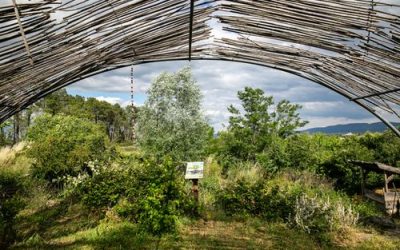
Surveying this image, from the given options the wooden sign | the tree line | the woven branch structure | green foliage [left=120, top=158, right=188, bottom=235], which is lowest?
green foliage [left=120, top=158, right=188, bottom=235]

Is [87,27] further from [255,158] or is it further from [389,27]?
[255,158]

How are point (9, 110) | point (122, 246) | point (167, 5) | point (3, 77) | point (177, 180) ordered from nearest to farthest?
point (167, 5)
point (3, 77)
point (9, 110)
point (122, 246)
point (177, 180)

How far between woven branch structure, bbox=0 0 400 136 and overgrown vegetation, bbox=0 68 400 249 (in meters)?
4.13

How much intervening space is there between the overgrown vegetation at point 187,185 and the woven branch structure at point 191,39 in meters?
4.13

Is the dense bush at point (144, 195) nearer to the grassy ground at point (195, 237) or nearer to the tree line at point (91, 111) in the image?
the grassy ground at point (195, 237)

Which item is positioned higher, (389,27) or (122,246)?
(389,27)

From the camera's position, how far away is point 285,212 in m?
8.41

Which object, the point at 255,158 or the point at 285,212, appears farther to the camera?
the point at 255,158

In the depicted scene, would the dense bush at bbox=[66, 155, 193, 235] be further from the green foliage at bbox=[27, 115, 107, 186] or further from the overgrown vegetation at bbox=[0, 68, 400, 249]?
the green foliage at bbox=[27, 115, 107, 186]

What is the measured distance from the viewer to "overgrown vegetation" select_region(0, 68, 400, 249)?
6957 millimetres

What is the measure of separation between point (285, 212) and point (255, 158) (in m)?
6.17

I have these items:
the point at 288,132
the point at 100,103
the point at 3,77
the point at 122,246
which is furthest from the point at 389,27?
the point at 100,103

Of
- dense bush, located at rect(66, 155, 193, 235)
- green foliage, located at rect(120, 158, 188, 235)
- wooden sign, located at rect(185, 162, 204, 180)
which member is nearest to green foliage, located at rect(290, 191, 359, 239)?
wooden sign, located at rect(185, 162, 204, 180)

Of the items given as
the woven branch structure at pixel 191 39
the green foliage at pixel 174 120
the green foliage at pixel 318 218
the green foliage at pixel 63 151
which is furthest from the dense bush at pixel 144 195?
the green foliage at pixel 174 120
